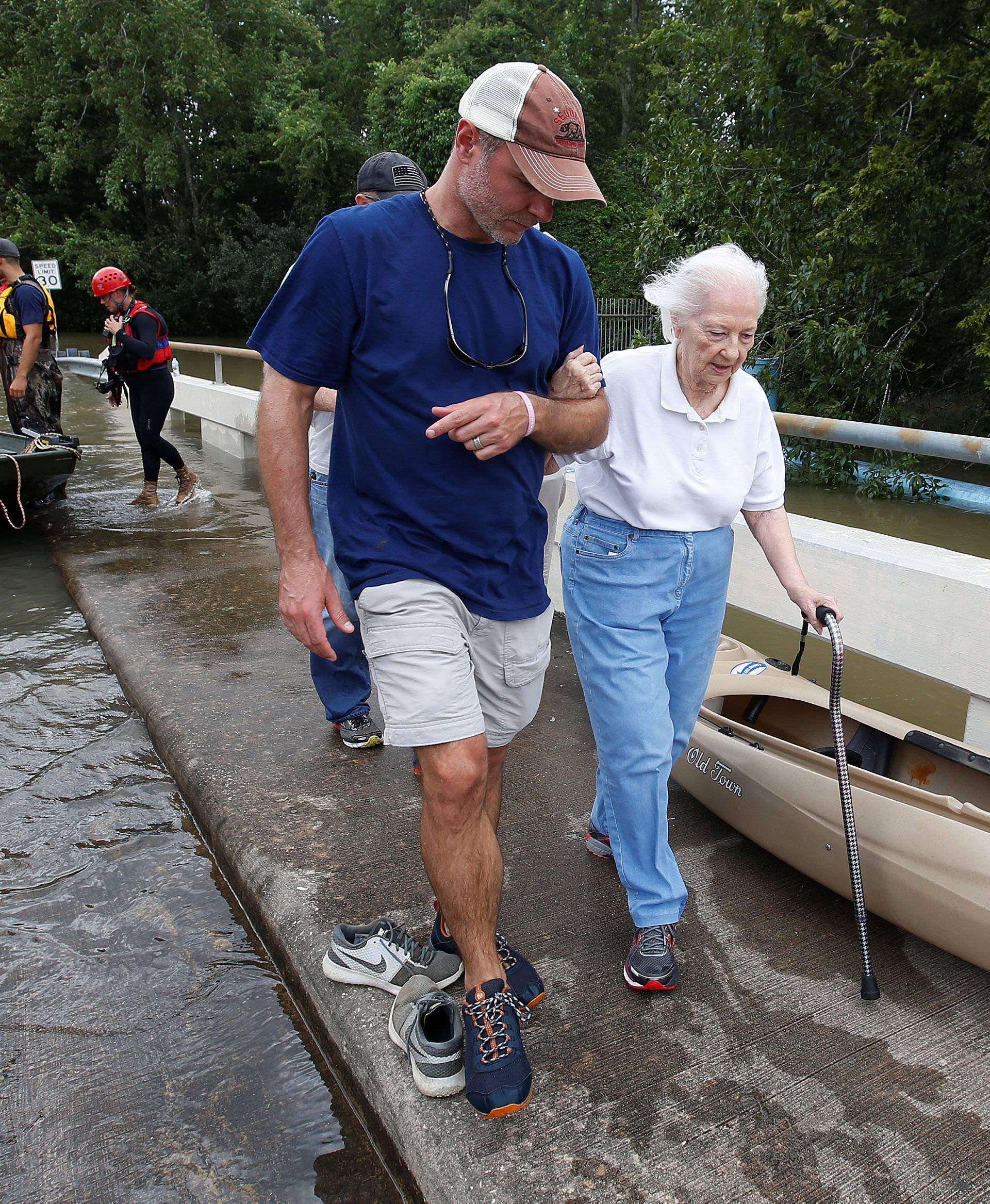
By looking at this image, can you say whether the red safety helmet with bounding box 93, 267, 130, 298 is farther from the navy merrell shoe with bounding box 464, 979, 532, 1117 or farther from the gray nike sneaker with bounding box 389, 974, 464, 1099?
the navy merrell shoe with bounding box 464, 979, 532, 1117

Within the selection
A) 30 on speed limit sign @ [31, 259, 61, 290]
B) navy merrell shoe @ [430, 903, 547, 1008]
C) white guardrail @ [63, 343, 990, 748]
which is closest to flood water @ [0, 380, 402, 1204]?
navy merrell shoe @ [430, 903, 547, 1008]

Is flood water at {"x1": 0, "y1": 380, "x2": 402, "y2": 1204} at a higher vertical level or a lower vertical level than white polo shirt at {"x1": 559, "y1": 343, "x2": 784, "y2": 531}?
lower

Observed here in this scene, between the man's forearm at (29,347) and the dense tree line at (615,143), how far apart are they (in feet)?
22.6

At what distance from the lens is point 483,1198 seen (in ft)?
6.01

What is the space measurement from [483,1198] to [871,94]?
34.7 ft

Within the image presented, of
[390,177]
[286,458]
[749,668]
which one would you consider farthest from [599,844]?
[390,177]

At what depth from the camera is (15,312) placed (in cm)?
792

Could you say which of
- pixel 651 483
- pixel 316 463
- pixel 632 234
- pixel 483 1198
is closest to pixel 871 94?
pixel 632 234

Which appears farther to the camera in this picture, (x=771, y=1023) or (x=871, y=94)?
(x=871, y=94)

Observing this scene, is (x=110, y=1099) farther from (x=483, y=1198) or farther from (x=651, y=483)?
(x=651, y=483)

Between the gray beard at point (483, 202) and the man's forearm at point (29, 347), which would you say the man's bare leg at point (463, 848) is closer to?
the gray beard at point (483, 202)

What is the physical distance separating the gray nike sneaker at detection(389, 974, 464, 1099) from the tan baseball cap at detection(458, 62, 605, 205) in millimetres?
1769

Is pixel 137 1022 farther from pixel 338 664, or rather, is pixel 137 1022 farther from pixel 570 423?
pixel 570 423

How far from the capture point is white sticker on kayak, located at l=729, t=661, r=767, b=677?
340 centimetres
